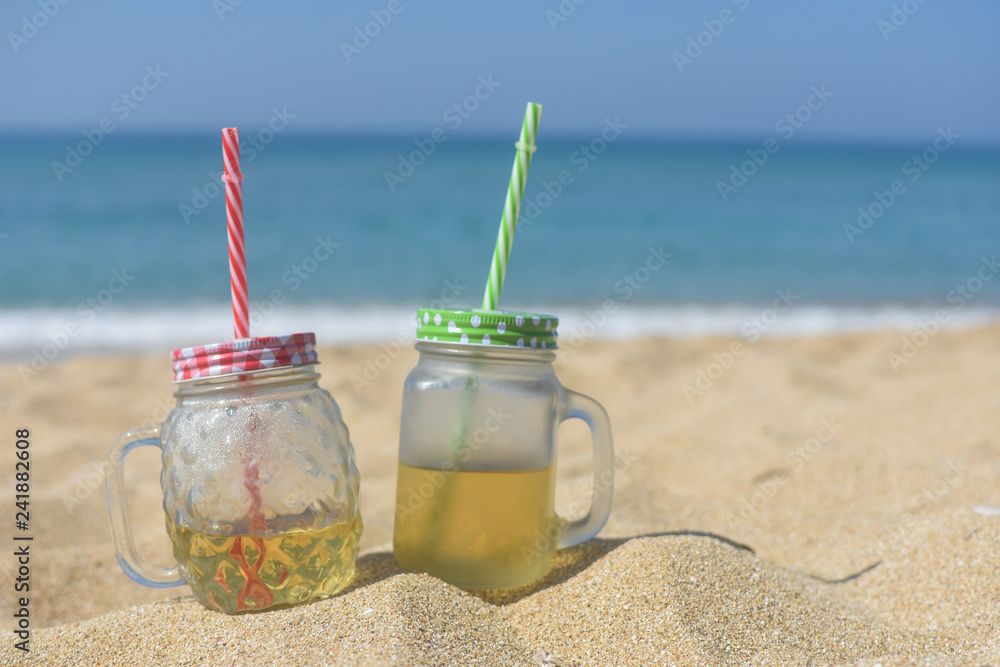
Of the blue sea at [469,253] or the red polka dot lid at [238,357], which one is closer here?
the red polka dot lid at [238,357]

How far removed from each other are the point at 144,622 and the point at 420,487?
0.66 meters

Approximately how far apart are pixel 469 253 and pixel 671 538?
9.79m

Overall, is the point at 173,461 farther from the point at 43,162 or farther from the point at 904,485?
the point at 43,162

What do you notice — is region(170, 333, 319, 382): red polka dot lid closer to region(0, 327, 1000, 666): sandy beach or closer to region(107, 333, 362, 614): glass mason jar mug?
region(107, 333, 362, 614): glass mason jar mug

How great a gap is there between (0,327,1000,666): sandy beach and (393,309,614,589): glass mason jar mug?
0.11 metres

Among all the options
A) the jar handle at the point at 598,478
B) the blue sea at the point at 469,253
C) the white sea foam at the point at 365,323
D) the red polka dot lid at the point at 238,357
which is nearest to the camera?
the red polka dot lid at the point at 238,357

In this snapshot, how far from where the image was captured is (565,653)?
171 cm

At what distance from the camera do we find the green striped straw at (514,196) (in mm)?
1862

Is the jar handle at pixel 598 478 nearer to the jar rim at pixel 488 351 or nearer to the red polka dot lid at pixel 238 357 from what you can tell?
the jar rim at pixel 488 351

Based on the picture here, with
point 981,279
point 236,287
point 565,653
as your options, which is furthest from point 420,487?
point 981,279

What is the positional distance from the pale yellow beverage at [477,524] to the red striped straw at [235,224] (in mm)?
522

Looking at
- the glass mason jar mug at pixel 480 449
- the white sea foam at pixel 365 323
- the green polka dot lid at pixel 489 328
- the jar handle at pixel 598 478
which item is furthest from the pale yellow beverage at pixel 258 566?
the white sea foam at pixel 365 323

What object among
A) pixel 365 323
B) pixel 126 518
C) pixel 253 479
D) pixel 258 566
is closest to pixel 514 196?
pixel 253 479

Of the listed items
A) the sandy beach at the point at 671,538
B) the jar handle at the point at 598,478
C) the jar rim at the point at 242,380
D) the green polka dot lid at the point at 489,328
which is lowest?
the sandy beach at the point at 671,538
